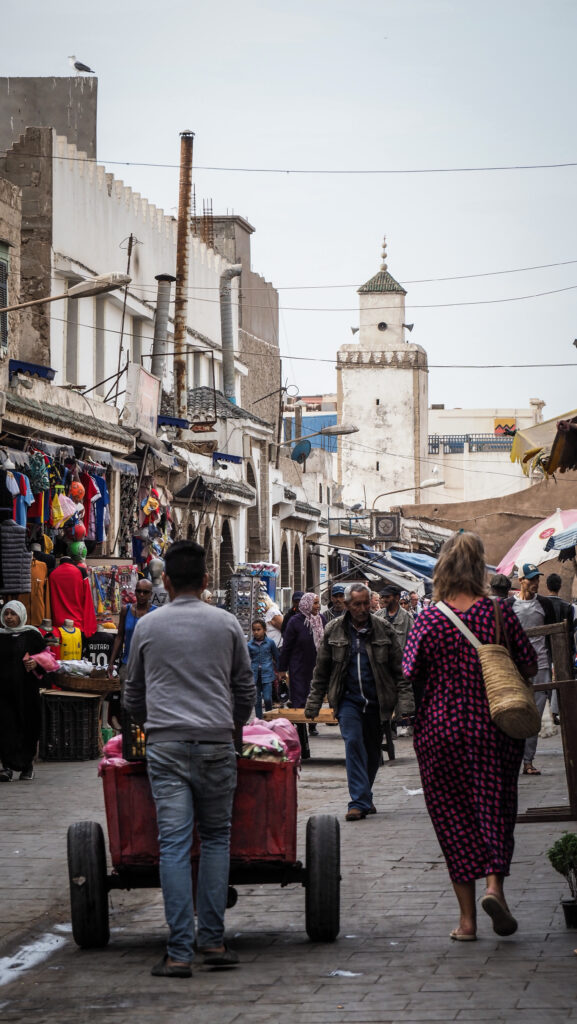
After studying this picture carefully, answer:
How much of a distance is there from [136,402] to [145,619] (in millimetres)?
15783

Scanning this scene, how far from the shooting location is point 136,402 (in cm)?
2144

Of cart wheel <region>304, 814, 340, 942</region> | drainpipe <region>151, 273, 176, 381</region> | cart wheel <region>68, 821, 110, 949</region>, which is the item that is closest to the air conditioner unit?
drainpipe <region>151, 273, 176, 381</region>

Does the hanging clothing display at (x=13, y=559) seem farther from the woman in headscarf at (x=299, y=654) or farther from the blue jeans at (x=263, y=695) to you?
the blue jeans at (x=263, y=695)

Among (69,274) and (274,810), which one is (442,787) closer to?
(274,810)

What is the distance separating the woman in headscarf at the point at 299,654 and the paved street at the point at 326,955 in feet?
21.8

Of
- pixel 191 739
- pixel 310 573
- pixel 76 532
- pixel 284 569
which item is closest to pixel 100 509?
pixel 76 532

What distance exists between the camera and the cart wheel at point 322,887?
604cm

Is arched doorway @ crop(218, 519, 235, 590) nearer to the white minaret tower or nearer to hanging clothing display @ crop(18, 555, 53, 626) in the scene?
hanging clothing display @ crop(18, 555, 53, 626)

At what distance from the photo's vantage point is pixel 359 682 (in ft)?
33.0

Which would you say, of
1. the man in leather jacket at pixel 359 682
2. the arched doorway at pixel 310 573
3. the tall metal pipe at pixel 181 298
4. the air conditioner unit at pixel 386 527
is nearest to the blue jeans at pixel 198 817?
the man in leather jacket at pixel 359 682

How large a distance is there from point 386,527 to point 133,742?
131 feet

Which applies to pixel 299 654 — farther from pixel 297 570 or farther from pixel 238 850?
pixel 297 570

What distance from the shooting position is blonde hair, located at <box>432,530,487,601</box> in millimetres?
6215

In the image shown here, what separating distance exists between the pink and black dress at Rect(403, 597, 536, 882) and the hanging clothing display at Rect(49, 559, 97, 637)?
10.1m
